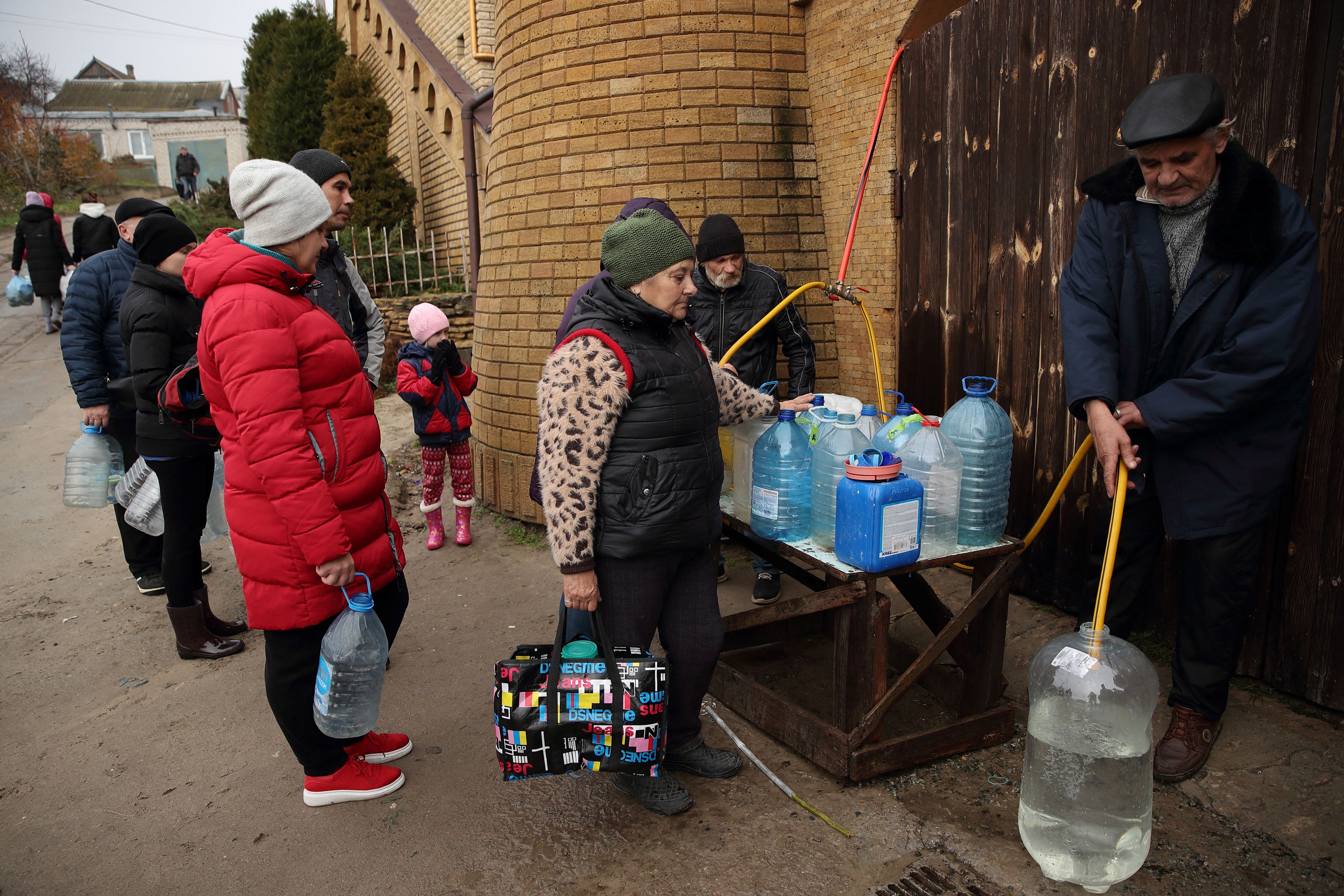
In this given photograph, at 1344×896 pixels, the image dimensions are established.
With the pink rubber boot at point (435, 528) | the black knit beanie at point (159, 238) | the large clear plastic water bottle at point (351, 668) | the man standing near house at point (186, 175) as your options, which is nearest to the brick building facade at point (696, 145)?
the pink rubber boot at point (435, 528)

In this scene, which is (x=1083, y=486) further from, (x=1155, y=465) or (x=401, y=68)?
(x=401, y=68)

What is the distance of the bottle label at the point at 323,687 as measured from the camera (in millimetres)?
2504

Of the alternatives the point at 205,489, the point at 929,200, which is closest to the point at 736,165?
the point at 929,200

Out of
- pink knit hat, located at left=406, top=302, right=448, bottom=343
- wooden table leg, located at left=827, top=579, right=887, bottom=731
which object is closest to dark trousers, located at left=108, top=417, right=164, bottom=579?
pink knit hat, located at left=406, top=302, right=448, bottom=343

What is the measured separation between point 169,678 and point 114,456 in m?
1.51

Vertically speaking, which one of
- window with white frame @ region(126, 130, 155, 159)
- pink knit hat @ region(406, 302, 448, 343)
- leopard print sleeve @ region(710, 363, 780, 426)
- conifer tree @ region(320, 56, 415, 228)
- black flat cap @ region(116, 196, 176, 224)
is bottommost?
leopard print sleeve @ region(710, 363, 780, 426)

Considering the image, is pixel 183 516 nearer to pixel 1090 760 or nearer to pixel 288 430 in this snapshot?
pixel 288 430

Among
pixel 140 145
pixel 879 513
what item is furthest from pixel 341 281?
pixel 140 145

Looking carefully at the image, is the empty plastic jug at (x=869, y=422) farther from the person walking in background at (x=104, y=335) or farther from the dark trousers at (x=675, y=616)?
the person walking in background at (x=104, y=335)

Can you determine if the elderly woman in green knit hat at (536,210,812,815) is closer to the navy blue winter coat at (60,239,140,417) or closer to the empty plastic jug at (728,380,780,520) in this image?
the empty plastic jug at (728,380,780,520)

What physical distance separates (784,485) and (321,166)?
2388mm

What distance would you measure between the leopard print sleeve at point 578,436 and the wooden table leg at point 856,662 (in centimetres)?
94

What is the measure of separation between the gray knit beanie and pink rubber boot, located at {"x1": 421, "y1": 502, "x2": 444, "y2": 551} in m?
3.23

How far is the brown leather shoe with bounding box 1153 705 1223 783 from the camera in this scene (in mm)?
2699
